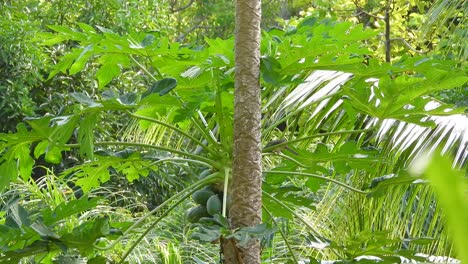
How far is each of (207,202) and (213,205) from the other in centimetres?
3

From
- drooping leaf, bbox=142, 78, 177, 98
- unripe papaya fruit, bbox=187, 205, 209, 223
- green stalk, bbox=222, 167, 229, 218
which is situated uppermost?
drooping leaf, bbox=142, 78, 177, 98

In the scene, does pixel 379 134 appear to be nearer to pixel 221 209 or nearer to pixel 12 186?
pixel 221 209

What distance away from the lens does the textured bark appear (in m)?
1.44

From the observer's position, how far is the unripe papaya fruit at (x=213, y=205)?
5.09 feet

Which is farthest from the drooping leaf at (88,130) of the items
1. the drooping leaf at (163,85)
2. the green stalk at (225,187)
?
the green stalk at (225,187)

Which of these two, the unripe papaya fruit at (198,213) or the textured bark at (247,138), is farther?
the unripe papaya fruit at (198,213)

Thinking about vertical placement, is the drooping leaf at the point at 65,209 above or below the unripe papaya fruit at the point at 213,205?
below

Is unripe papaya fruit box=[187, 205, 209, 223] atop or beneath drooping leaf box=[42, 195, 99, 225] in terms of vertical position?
atop

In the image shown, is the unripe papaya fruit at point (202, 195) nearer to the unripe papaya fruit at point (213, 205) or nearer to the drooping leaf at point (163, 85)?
the unripe papaya fruit at point (213, 205)

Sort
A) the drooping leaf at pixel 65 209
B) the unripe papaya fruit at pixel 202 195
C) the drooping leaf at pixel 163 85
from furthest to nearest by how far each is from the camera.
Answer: the unripe papaya fruit at pixel 202 195 → the drooping leaf at pixel 65 209 → the drooping leaf at pixel 163 85

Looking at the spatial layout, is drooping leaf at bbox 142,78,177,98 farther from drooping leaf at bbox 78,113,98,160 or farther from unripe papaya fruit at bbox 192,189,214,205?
unripe papaya fruit at bbox 192,189,214,205

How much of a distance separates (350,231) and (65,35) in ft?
6.76

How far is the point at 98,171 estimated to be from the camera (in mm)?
1841

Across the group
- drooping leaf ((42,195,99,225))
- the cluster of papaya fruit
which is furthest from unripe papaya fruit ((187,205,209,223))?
drooping leaf ((42,195,99,225))
